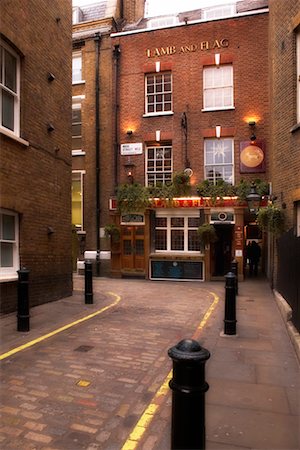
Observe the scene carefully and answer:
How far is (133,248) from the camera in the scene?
17.8 meters

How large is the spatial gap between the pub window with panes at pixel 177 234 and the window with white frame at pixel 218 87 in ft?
16.8

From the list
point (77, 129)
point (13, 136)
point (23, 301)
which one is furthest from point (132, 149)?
point (23, 301)

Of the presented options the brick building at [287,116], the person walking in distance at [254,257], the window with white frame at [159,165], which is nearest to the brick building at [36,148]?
the brick building at [287,116]

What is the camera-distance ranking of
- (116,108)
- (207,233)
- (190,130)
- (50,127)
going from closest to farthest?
(50,127) → (207,233) → (190,130) → (116,108)

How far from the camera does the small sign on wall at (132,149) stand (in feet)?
58.4

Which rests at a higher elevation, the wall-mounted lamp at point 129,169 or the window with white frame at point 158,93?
the window with white frame at point 158,93

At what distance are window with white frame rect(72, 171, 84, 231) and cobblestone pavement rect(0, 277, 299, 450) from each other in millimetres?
10785

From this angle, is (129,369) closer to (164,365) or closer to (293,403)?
(164,365)

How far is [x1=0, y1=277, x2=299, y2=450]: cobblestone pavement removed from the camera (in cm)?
335

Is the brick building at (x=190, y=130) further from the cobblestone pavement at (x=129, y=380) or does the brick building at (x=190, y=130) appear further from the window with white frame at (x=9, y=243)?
the window with white frame at (x=9, y=243)

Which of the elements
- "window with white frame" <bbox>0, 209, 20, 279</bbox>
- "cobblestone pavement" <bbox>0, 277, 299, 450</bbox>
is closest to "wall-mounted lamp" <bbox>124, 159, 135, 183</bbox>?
"window with white frame" <bbox>0, 209, 20, 279</bbox>

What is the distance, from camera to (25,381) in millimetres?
4488

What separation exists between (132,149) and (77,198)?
12.8ft

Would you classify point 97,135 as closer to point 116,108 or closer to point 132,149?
point 116,108
